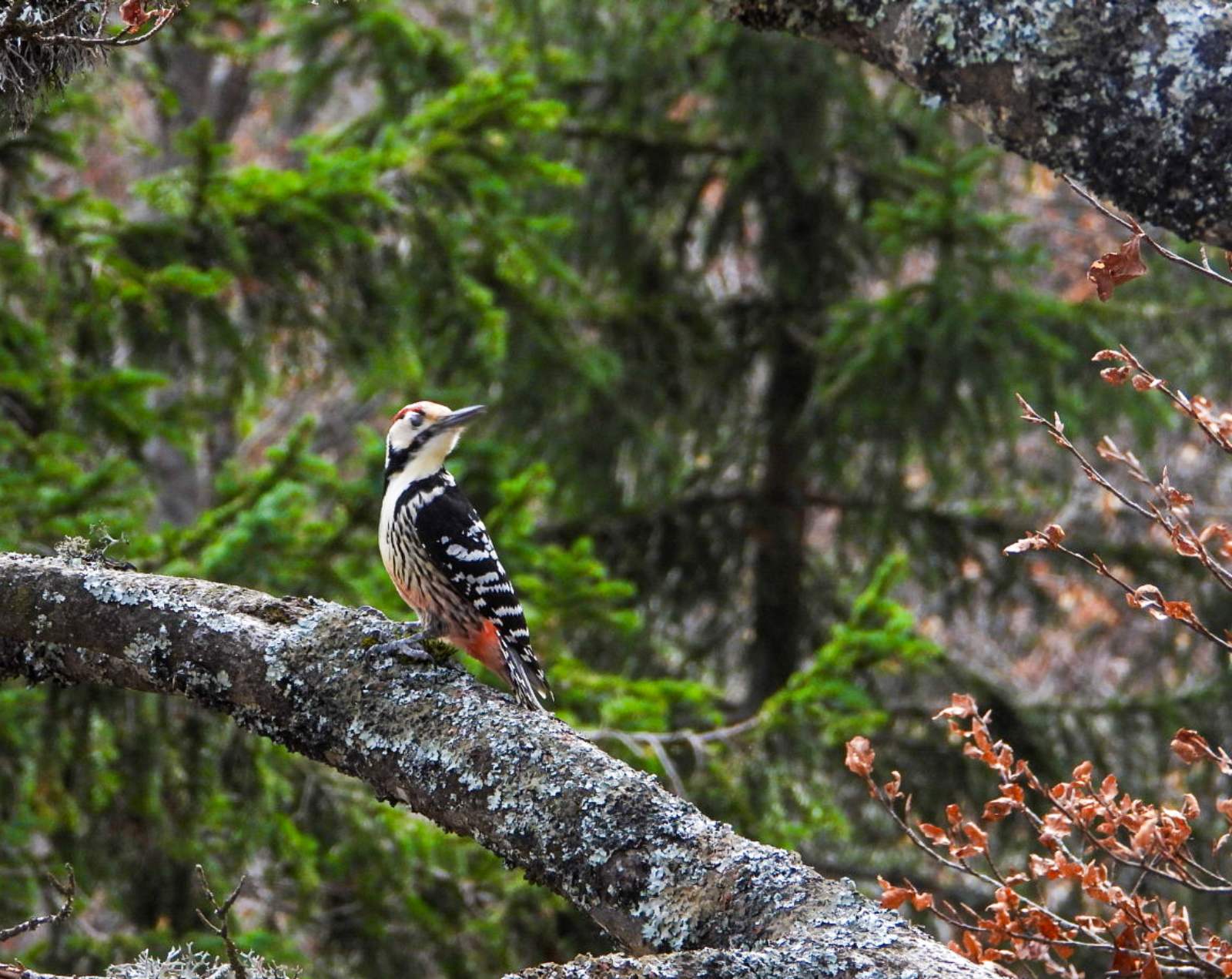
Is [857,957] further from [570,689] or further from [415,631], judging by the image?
[570,689]

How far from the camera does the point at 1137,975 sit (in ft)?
7.40

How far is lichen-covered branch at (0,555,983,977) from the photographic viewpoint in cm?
205

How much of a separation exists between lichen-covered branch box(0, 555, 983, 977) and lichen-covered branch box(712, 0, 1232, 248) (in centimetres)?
109

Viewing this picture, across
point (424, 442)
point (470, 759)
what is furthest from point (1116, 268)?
point (424, 442)

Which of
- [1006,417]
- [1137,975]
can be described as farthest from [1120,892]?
[1006,417]

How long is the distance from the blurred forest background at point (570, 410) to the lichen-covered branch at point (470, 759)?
7.32 feet

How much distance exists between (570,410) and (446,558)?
14.9 ft

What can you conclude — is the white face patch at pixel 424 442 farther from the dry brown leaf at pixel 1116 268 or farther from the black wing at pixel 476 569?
the dry brown leaf at pixel 1116 268

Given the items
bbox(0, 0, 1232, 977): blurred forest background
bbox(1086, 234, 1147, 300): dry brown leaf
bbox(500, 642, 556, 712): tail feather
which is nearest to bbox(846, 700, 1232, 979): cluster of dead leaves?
bbox(1086, 234, 1147, 300): dry brown leaf

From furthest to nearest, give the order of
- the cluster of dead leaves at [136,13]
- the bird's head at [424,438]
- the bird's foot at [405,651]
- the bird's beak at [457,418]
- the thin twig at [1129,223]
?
the bird's head at [424,438], the bird's beak at [457,418], the bird's foot at [405,651], the cluster of dead leaves at [136,13], the thin twig at [1129,223]

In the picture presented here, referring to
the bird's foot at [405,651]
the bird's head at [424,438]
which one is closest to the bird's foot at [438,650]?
the bird's foot at [405,651]

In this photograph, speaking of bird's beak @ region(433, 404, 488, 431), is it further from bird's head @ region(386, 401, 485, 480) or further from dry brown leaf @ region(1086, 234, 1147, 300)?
dry brown leaf @ region(1086, 234, 1147, 300)

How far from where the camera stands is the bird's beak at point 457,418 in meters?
4.24

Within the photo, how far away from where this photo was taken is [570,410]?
28.7 feet
